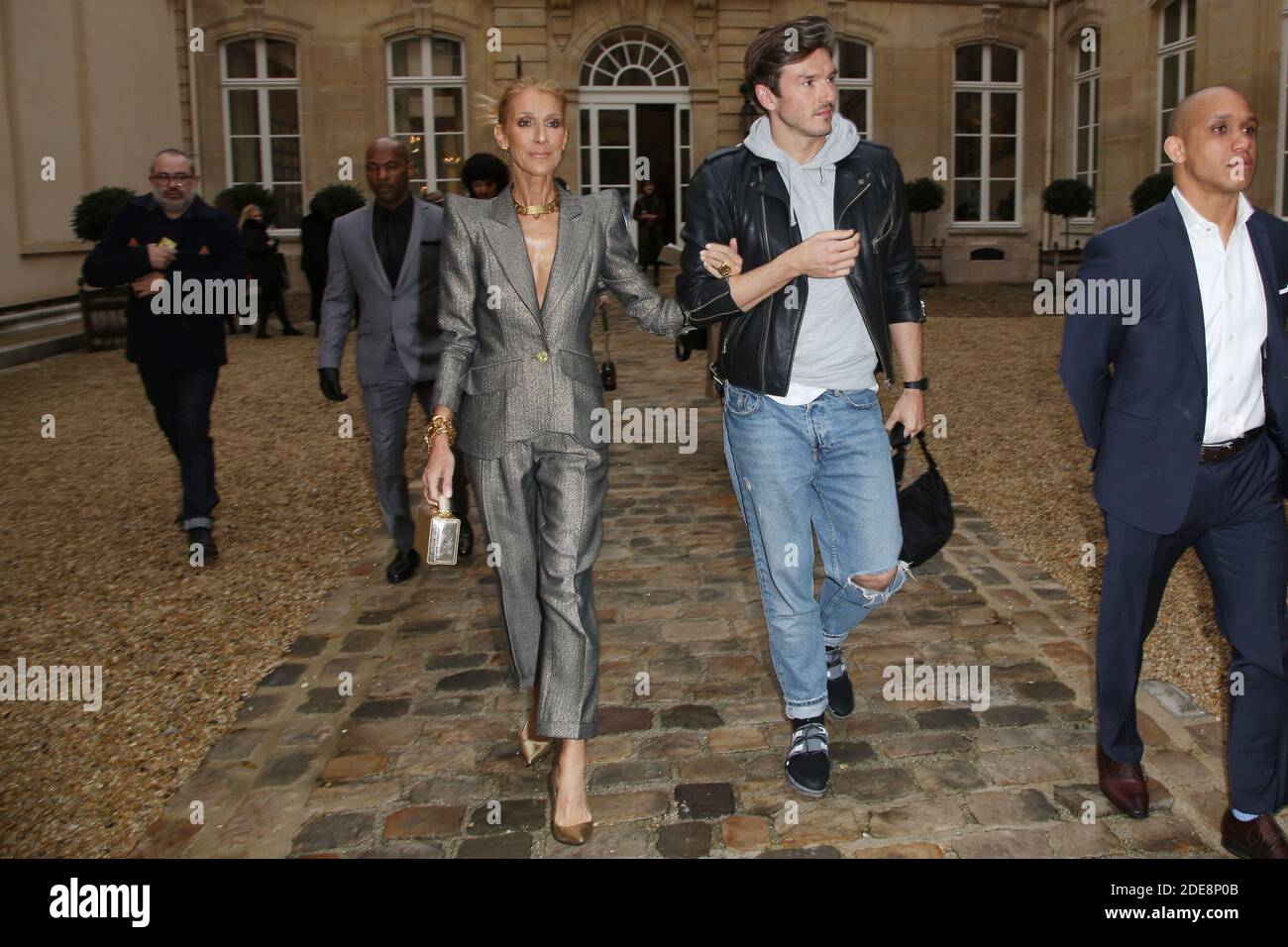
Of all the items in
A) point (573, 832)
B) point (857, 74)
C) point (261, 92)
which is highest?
point (857, 74)

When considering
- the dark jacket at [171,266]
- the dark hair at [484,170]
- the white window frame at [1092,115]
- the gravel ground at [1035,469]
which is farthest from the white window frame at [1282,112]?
Answer: the dark jacket at [171,266]

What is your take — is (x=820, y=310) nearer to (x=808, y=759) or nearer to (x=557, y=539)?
(x=557, y=539)

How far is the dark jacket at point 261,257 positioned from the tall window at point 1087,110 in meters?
13.7

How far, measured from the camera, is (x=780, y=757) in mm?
3680

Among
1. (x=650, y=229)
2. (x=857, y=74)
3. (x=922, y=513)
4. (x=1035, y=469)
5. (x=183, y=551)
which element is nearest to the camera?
(x=922, y=513)

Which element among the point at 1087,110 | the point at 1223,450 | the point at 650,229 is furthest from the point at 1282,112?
the point at 1223,450

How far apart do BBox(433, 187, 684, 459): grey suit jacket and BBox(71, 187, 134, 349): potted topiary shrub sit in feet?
41.4

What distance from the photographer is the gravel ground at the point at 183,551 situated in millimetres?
3862

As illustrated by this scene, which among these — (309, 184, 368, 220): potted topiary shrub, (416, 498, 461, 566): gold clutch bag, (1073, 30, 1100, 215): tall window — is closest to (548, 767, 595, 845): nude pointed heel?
(416, 498, 461, 566): gold clutch bag

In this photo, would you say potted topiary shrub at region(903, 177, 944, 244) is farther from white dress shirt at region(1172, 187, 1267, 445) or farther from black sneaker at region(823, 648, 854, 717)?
white dress shirt at region(1172, 187, 1267, 445)

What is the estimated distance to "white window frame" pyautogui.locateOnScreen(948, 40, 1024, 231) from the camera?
75.2 ft

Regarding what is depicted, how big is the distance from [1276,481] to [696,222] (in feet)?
5.44

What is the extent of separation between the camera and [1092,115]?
21.5 metres

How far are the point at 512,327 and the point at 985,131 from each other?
21986 millimetres
